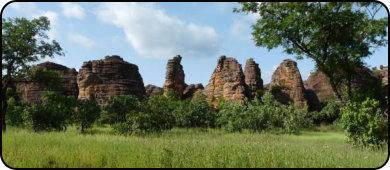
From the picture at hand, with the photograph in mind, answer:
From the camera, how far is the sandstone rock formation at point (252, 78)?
5184cm

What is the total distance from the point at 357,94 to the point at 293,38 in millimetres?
3115

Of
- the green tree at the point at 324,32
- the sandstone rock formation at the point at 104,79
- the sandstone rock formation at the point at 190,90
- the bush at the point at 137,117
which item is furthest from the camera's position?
the sandstone rock formation at the point at 190,90

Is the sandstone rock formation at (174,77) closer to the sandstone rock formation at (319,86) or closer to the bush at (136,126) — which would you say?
the sandstone rock formation at (319,86)

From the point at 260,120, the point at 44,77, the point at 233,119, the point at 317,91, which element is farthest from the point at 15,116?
the point at 317,91

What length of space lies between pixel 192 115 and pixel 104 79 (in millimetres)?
17085

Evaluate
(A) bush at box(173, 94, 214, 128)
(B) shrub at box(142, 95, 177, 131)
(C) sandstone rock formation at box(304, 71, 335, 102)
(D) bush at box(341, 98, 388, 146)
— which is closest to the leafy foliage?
(B) shrub at box(142, 95, 177, 131)

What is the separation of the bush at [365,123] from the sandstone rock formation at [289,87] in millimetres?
40158

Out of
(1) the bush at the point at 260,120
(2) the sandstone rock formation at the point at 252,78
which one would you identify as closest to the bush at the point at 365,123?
(1) the bush at the point at 260,120

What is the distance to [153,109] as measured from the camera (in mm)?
28188

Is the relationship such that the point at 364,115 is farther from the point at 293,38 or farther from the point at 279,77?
the point at 279,77

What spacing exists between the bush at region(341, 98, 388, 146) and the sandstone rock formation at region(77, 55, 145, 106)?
33128 millimetres

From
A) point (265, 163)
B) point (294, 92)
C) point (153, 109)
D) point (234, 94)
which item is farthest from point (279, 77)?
point (265, 163)

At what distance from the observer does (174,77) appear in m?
53.0

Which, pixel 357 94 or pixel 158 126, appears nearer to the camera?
pixel 357 94
